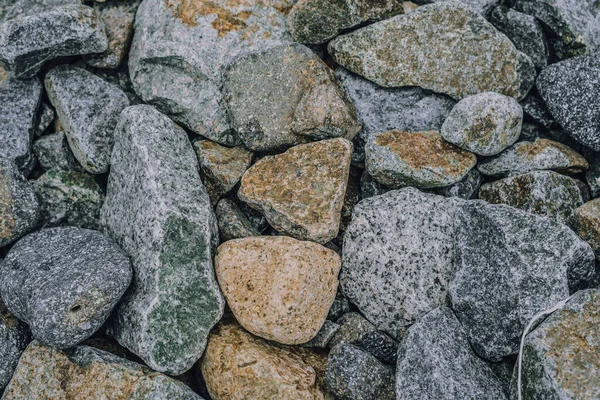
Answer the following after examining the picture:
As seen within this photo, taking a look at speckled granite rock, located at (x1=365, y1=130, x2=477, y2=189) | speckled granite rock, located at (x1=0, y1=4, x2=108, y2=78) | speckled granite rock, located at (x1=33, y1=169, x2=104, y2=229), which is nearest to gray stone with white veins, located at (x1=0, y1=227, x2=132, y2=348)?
speckled granite rock, located at (x1=33, y1=169, x2=104, y2=229)

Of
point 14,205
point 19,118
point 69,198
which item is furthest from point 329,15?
point 14,205

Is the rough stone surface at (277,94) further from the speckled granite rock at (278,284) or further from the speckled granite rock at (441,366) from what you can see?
the speckled granite rock at (441,366)

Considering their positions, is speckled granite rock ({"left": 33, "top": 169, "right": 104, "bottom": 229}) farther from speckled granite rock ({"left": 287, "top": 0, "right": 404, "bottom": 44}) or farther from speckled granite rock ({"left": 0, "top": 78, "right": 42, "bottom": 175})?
speckled granite rock ({"left": 287, "top": 0, "right": 404, "bottom": 44})

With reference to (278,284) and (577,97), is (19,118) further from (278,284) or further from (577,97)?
(577,97)

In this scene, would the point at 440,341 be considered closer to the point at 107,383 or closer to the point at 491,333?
the point at 491,333

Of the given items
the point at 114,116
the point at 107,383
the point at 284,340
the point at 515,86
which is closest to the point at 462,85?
the point at 515,86

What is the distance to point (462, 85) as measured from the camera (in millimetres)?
4359

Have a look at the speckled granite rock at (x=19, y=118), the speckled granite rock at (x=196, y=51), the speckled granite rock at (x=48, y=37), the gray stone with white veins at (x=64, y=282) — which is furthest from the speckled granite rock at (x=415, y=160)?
the speckled granite rock at (x=19, y=118)

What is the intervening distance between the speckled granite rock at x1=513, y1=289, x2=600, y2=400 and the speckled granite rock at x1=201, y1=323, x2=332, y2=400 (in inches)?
47.0

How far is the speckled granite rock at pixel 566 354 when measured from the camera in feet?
10.9

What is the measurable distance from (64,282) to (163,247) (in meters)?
0.59

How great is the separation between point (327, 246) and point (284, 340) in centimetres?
70

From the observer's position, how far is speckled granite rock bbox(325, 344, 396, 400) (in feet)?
12.3

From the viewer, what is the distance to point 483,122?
4094 mm
